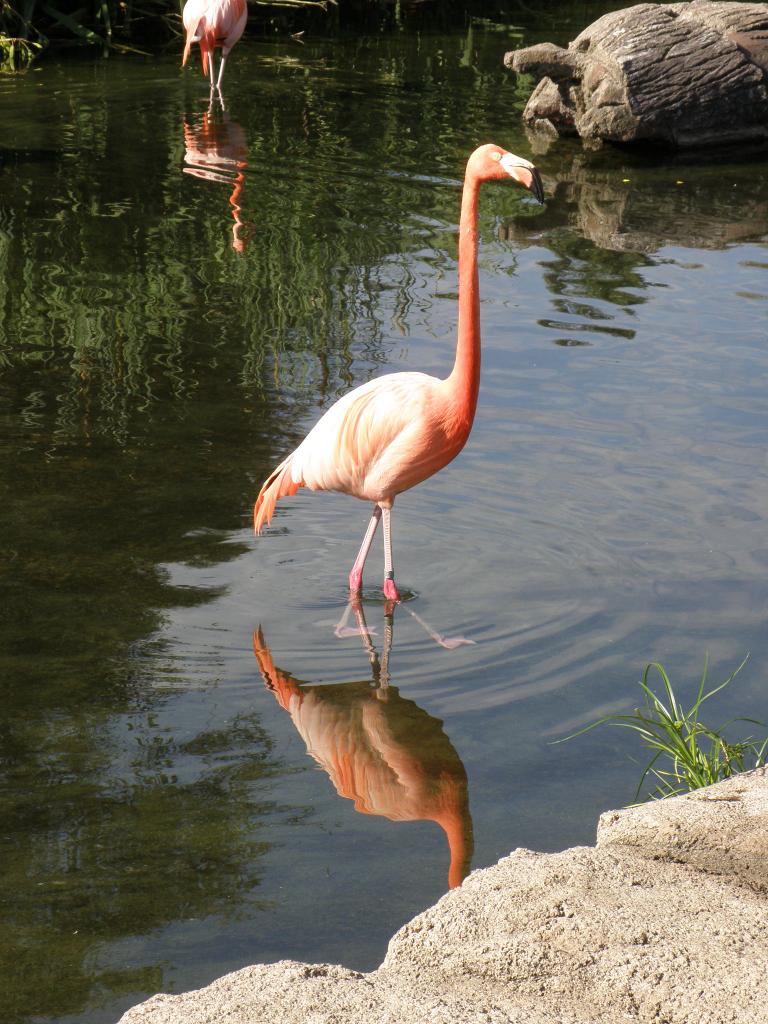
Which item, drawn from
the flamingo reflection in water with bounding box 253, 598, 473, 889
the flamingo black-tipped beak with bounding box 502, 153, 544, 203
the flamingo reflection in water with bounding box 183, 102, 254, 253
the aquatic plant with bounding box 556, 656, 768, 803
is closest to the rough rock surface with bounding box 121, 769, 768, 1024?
the aquatic plant with bounding box 556, 656, 768, 803

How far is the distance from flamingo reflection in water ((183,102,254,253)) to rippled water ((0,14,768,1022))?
0.51 ft

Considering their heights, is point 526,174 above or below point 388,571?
above

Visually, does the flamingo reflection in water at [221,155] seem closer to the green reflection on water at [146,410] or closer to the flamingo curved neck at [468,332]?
the green reflection on water at [146,410]

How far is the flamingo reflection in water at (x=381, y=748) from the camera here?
12.1 feet

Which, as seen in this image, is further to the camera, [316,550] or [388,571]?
[316,550]

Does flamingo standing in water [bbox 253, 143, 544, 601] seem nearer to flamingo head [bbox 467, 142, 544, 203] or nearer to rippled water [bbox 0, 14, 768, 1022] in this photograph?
flamingo head [bbox 467, 142, 544, 203]

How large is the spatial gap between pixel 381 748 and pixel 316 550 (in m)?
1.32

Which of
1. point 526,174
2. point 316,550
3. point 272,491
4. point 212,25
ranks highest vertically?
point 212,25

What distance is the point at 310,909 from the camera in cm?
323

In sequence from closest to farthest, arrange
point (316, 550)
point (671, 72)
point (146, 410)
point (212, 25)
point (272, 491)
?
point (272, 491)
point (316, 550)
point (146, 410)
point (671, 72)
point (212, 25)

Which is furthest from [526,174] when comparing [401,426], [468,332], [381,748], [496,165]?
[381,748]

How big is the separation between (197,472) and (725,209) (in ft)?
19.3

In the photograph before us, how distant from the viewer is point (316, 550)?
17.1 feet

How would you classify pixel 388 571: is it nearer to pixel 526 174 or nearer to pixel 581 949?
pixel 526 174
